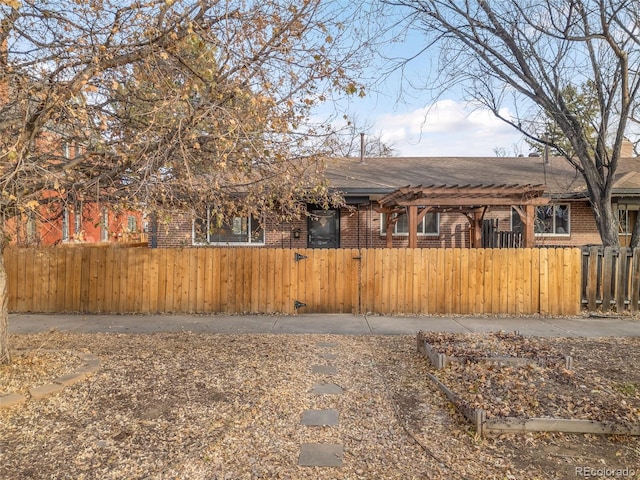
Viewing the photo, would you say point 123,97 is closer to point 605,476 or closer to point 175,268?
point 175,268

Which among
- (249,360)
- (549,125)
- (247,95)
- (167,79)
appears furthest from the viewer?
(549,125)

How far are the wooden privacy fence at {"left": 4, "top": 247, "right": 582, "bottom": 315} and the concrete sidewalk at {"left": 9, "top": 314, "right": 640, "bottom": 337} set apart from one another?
0.33 meters

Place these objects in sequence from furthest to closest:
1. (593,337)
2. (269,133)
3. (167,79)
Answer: (593,337)
(269,133)
(167,79)

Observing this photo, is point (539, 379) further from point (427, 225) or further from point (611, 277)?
point (427, 225)

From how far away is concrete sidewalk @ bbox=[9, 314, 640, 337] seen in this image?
7.30m

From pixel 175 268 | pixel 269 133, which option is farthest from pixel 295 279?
pixel 269 133

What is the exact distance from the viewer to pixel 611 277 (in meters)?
8.84

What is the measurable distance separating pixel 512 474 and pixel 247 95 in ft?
12.3

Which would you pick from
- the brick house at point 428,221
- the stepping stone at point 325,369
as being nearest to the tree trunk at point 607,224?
the brick house at point 428,221

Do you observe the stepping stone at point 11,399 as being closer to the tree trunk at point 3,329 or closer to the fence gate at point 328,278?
the tree trunk at point 3,329

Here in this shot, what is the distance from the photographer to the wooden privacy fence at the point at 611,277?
8805 millimetres

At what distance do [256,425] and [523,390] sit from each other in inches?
97.4

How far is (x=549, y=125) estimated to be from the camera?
10500mm

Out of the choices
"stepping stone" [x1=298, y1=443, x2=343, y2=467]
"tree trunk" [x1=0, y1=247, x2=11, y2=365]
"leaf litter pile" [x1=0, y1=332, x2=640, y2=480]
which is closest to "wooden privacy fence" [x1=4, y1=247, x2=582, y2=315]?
"leaf litter pile" [x1=0, y1=332, x2=640, y2=480]
